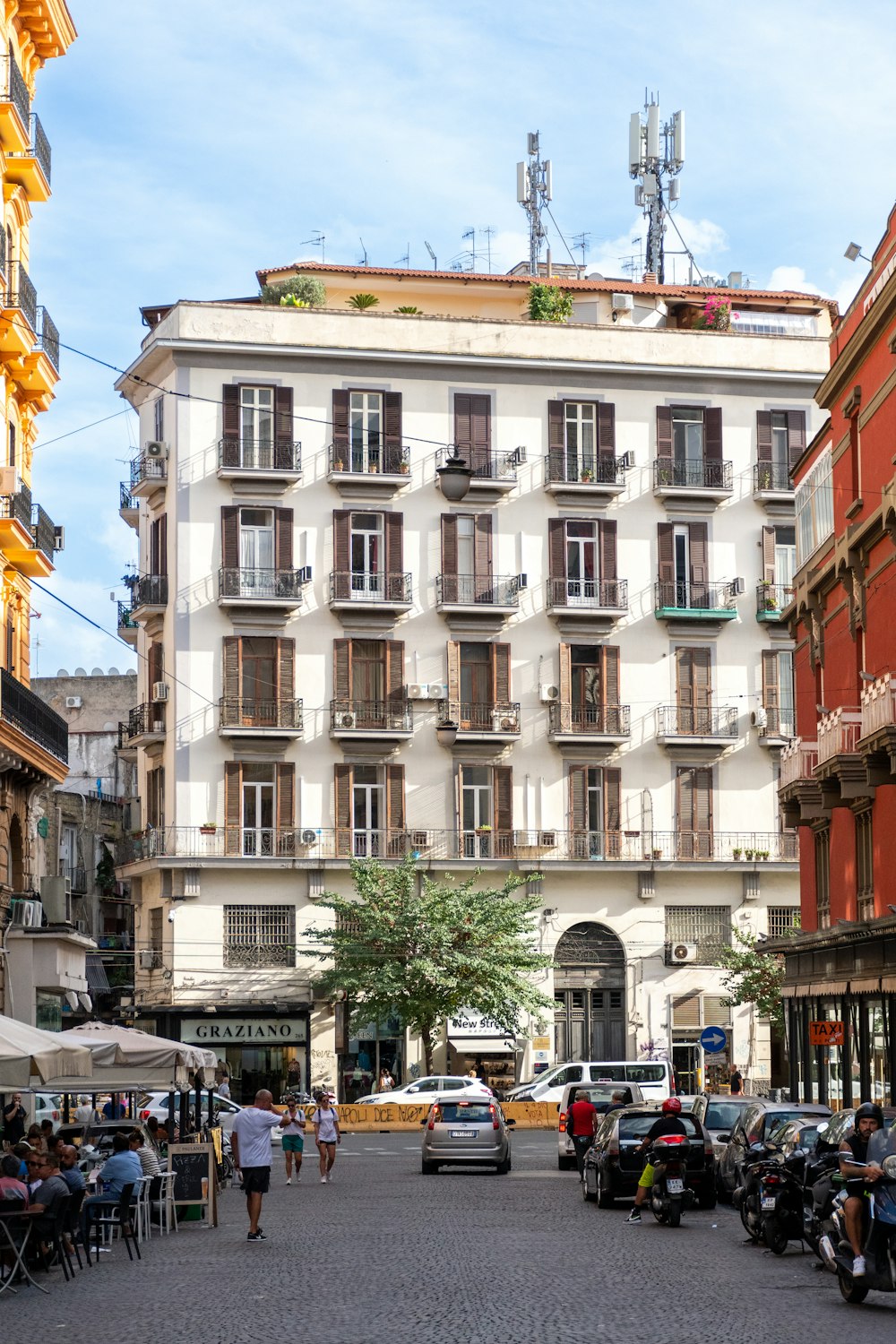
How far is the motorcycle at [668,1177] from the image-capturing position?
79.7ft

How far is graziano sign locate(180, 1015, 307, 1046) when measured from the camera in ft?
182

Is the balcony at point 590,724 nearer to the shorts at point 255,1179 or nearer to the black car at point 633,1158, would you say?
the black car at point 633,1158

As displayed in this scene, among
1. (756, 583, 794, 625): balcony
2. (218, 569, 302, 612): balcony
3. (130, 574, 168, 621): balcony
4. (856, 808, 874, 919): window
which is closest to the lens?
(856, 808, 874, 919): window

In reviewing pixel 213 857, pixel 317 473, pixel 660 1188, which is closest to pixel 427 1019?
pixel 213 857

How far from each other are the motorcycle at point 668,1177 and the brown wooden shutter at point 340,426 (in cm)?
3504

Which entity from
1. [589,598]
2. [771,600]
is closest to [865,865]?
[589,598]

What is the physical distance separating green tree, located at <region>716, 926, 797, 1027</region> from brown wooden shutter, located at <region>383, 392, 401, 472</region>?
16.1 m

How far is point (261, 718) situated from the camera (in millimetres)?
56250

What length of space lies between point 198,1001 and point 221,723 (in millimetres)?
7432

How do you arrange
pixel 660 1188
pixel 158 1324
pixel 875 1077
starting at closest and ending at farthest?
pixel 158 1324, pixel 660 1188, pixel 875 1077

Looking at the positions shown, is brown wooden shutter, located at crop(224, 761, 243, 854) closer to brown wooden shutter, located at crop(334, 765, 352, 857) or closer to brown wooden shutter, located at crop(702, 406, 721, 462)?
brown wooden shutter, located at crop(334, 765, 352, 857)

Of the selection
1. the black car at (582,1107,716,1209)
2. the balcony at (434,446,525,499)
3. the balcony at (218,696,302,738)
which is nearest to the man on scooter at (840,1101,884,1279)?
the black car at (582,1107,716,1209)

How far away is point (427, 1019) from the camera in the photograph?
53500mm

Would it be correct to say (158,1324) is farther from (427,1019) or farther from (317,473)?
(317,473)
